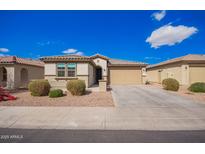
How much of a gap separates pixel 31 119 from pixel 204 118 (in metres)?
7.53

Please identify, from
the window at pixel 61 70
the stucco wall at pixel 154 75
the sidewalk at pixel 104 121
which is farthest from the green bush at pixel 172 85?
the window at pixel 61 70

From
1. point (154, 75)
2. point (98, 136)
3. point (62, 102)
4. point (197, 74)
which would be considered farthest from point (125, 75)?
point (98, 136)

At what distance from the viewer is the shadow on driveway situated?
3865 millimetres

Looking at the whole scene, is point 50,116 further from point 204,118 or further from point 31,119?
point 204,118

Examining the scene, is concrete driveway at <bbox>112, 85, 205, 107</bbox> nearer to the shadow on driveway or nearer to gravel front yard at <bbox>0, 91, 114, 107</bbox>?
gravel front yard at <bbox>0, 91, 114, 107</bbox>

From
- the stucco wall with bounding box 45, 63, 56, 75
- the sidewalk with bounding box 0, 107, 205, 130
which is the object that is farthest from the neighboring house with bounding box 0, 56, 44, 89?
the sidewalk with bounding box 0, 107, 205, 130

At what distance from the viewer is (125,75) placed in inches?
882

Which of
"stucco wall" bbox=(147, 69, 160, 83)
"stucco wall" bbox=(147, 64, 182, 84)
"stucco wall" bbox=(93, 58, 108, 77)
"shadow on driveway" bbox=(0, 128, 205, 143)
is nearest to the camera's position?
"shadow on driveway" bbox=(0, 128, 205, 143)

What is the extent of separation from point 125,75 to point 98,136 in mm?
18853

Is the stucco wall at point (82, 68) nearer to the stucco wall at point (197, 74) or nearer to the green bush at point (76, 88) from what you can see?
the green bush at point (76, 88)

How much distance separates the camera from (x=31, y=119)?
5.62 m

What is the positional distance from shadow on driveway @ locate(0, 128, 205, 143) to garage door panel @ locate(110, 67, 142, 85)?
17.9 metres

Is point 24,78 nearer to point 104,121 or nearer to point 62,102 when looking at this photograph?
point 62,102

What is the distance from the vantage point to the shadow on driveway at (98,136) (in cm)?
387
